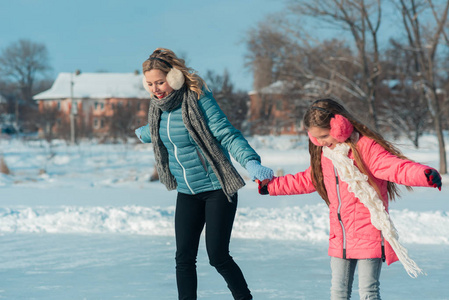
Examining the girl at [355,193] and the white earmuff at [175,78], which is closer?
the girl at [355,193]

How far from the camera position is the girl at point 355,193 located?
2.38 m

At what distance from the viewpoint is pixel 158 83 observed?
275cm

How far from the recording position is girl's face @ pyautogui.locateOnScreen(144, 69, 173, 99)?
2734mm

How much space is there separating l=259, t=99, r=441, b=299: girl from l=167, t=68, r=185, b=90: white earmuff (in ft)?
2.23

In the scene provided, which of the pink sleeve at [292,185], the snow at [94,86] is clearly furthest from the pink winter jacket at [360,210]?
the snow at [94,86]

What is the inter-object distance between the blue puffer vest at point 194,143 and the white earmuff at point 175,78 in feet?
0.45

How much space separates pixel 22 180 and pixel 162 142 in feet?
33.5

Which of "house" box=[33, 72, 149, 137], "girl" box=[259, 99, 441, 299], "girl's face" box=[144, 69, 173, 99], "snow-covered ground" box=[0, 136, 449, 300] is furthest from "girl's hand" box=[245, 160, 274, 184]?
"house" box=[33, 72, 149, 137]

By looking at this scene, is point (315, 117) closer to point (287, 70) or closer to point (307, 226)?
point (307, 226)

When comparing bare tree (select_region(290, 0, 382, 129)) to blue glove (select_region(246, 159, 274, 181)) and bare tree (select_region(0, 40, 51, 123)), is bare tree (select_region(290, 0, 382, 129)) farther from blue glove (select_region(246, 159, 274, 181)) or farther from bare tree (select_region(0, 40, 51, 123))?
bare tree (select_region(0, 40, 51, 123))

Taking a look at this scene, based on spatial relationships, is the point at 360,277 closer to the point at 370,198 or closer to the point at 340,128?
the point at 370,198

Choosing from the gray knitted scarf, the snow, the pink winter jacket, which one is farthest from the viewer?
the snow

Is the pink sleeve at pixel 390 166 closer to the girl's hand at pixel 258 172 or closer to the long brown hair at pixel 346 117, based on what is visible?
the long brown hair at pixel 346 117

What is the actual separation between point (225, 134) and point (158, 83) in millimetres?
436
